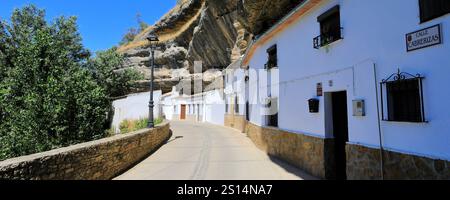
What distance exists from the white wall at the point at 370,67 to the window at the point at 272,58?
162 centimetres

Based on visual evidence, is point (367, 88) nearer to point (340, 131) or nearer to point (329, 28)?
point (340, 131)

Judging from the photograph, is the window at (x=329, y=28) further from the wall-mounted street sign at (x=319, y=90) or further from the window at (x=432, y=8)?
the window at (x=432, y=8)

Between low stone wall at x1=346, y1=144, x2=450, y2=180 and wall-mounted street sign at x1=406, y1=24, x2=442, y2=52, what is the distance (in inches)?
64.1

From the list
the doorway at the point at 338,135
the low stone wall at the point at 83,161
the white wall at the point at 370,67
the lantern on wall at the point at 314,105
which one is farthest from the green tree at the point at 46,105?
the doorway at the point at 338,135

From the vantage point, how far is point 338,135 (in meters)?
6.77

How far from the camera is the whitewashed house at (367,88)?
3.92 m

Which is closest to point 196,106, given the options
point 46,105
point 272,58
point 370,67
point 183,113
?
point 183,113

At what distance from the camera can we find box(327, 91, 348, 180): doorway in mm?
6656

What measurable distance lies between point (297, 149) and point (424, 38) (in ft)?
15.6

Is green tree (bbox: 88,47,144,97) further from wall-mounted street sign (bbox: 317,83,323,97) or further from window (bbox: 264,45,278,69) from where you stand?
wall-mounted street sign (bbox: 317,83,323,97)
